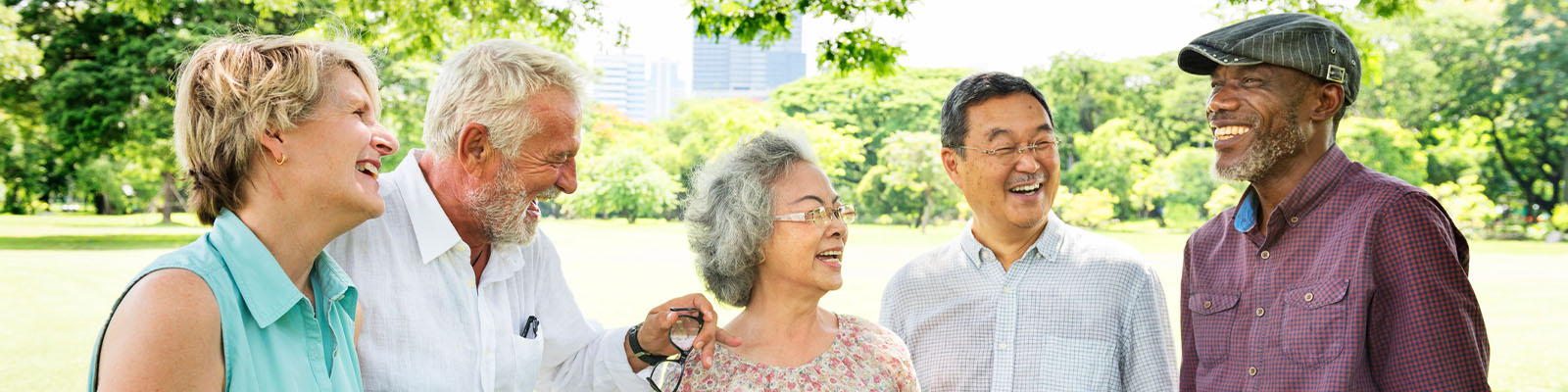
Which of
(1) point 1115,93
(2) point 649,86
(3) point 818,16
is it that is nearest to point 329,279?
(3) point 818,16

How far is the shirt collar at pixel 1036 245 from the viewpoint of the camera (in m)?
2.80

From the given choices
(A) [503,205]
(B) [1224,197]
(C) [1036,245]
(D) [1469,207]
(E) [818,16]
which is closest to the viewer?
(A) [503,205]

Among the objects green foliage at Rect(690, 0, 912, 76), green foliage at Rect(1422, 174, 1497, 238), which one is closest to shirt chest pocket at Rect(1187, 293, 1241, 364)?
green foliage at Rect(690, 0, 912, 76)

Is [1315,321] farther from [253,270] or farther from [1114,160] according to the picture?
[1114,160]

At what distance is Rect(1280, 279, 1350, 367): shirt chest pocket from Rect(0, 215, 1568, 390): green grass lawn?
10.9 m

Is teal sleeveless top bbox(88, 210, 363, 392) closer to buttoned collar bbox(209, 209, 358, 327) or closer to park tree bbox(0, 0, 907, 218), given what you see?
buttoned collar bbox(209, 209, 358, 327)

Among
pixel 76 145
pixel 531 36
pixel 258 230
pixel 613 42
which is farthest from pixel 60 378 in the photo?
pixel 76 145

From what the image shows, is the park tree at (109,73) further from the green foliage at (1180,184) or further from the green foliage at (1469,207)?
the green foliage at (1469,207)

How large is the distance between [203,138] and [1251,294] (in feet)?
7.64

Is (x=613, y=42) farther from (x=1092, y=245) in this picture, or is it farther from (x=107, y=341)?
(x=107, y=341)

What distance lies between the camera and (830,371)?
2459 mm

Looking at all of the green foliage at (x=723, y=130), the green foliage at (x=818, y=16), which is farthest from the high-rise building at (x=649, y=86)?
the green foliage at (x=818, y=16)

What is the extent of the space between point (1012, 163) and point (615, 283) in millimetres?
17209

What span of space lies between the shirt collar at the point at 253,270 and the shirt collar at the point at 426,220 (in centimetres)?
63
